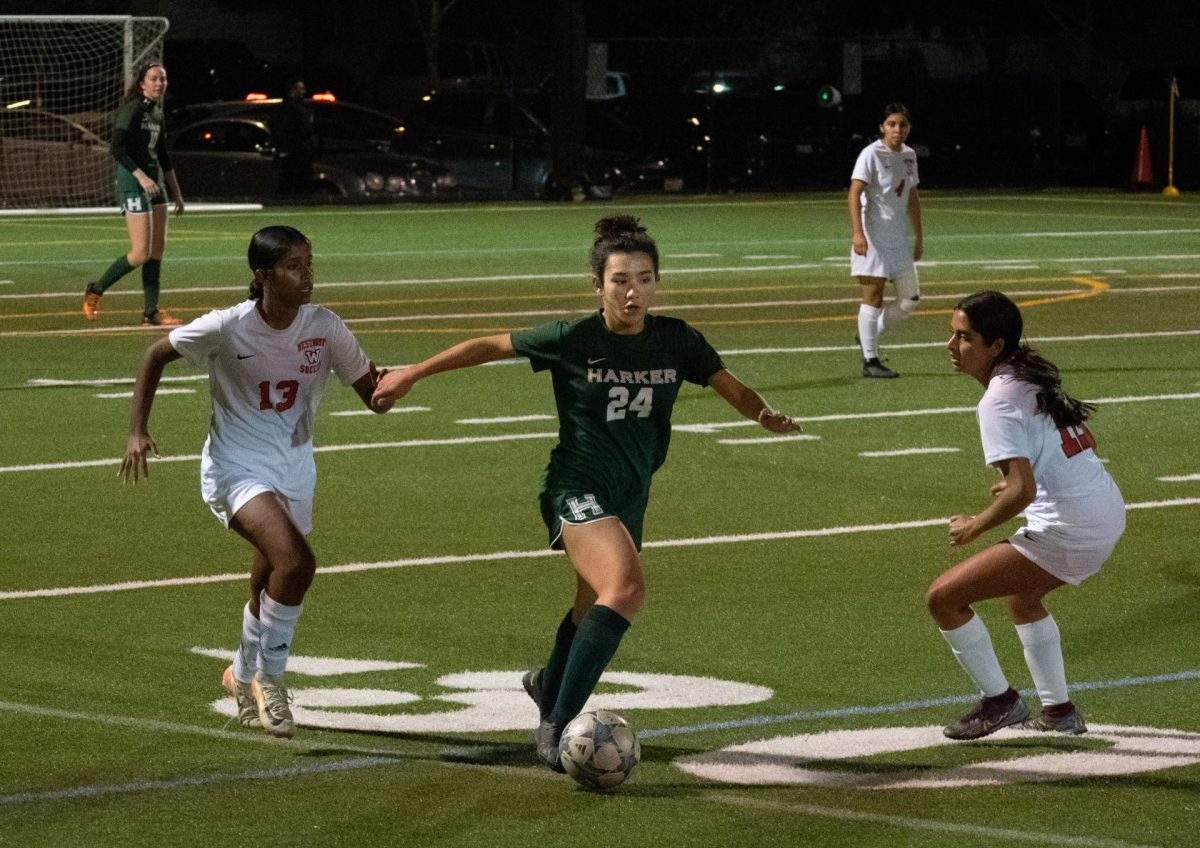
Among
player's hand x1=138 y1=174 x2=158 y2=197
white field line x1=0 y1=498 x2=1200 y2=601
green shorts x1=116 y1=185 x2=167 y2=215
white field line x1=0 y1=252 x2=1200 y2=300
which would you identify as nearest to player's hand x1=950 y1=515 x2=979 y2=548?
white field line x1=0 y1=498 x2=1200 y2=601

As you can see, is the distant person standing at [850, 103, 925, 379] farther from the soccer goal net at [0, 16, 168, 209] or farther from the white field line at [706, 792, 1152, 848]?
the soccer goal net at [0, 16, 168, 209]

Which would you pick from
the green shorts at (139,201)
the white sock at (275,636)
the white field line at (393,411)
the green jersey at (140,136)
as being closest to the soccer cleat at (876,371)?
the white field line at (393,411)

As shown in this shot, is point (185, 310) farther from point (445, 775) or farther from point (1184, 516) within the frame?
point (445, 775)

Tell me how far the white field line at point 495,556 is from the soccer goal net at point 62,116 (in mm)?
22532

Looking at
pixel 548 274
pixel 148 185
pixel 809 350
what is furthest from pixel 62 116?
pixel 809 350

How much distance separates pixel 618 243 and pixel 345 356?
1108 millimetres

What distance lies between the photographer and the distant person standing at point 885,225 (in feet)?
56.9

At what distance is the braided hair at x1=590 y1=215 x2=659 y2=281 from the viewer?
24.1 feet

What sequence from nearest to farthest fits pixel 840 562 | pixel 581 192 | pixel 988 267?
pixel 840 562, pixel 988 267, pixel 581 192

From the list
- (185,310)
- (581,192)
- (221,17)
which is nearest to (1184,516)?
(185,310)

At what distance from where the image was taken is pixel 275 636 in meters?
7.60

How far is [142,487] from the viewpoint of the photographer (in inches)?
501

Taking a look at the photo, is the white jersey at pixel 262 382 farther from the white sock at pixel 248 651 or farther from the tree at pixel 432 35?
the tree at pixel 432 35

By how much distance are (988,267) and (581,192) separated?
1480 centimetres
